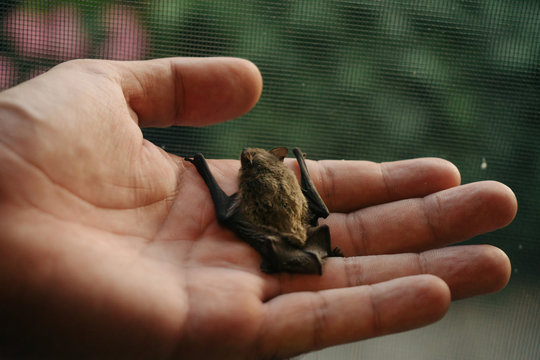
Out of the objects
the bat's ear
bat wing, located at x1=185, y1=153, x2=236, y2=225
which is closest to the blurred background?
the bat's ear

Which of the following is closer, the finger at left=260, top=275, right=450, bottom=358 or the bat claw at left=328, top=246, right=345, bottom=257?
Result: the finger at left=260, top=275, right=450, bottom=358

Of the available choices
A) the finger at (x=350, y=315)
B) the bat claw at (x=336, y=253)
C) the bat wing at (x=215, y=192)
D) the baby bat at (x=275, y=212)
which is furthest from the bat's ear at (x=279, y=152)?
the finger at (x=350, y=315)

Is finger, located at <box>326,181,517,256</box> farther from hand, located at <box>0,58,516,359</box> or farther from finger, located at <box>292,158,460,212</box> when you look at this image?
finger, located at <box>292,158,460,212</box>

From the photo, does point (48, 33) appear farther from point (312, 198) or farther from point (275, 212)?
point (312, 198)

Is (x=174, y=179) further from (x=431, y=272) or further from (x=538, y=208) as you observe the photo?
(x=538, y=208)

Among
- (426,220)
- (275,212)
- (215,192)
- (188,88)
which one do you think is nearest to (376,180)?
(426,220)

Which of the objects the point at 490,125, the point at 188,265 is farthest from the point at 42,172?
the point at 490,125
